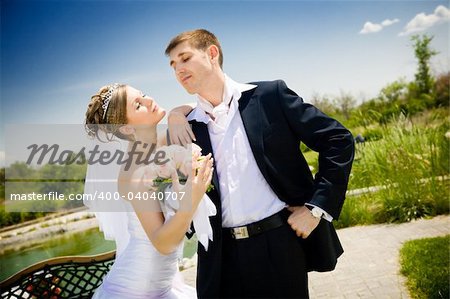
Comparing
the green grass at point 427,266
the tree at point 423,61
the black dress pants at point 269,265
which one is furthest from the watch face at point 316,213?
the tree at point 423,61

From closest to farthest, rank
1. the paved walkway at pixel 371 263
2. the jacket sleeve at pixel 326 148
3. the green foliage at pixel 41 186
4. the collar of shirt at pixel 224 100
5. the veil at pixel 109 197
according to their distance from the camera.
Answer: the jacket sleeve at pixel 326 148 → the collar of shirt at pixel 224 100 → the veil at pixel 109 197 → the paved walkway at pixel 371 263 → the green foliage at pixel 41 186

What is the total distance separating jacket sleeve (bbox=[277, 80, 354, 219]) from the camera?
6.45 feet

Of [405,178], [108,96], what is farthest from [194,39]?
[405,178]

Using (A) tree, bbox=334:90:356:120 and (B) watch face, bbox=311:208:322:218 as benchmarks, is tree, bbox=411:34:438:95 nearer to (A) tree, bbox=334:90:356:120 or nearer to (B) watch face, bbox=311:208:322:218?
(A) tree, bbox=334:90:356:120

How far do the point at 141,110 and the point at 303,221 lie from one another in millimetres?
1227

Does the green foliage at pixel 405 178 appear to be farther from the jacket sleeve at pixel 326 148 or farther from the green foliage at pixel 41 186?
the green foliage at pixel 41 186

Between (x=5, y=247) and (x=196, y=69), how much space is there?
1102 cm

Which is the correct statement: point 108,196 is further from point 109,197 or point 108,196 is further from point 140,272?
point 140,272

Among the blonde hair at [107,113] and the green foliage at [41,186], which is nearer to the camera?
the blonde hair at [107,113]

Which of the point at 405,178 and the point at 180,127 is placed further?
the point at 405,178

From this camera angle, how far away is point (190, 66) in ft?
7.10

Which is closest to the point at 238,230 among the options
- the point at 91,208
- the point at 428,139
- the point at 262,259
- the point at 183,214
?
the point at 262,259

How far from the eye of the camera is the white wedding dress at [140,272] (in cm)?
236

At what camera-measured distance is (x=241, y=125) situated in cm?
215
